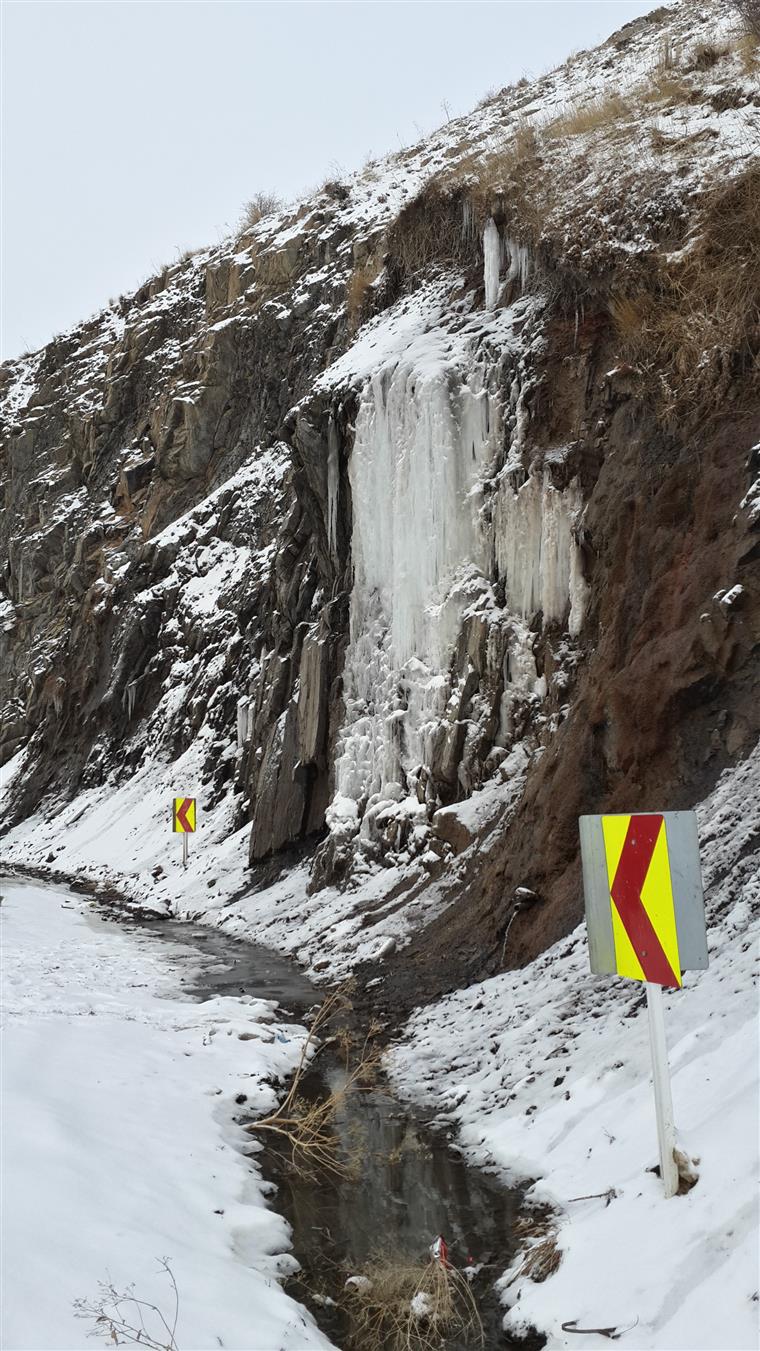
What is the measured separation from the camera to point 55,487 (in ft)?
147

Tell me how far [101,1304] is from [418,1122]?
363cm

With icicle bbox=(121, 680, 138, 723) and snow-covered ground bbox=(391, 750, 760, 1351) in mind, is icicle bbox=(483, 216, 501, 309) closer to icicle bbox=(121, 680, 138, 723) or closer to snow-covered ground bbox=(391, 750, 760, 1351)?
snow-covered ground bbox=(391, 750, 760, 1351)

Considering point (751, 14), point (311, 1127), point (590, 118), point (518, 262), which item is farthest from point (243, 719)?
point (751, 14)

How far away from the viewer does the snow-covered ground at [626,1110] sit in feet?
12.0

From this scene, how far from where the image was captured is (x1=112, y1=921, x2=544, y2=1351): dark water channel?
482 centimetres

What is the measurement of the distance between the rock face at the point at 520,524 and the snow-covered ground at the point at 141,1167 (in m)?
2.79

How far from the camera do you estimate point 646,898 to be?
4.34 metres

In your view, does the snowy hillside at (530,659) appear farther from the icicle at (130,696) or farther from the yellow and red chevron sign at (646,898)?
the icicle at (130,696)

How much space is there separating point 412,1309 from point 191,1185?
162cm

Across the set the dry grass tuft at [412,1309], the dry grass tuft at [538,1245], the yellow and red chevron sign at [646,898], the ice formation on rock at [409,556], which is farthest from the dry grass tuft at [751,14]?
the dry grass tuft at [412,1309]

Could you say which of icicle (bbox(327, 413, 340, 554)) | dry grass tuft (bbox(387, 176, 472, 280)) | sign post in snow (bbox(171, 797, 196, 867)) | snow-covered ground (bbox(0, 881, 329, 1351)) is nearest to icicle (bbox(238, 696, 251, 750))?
sign post in snow (bbox(171, 797, 196, 867))

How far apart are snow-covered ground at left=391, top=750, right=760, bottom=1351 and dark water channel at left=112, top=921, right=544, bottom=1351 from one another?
0.17m

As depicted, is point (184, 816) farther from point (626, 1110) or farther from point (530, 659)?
point (626, 1110)

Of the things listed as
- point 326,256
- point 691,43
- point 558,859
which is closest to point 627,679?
point 558,859
